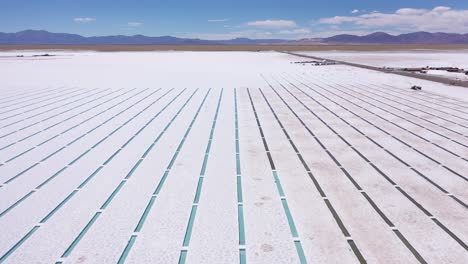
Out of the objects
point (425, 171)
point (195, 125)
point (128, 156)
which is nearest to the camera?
point (425, 171)

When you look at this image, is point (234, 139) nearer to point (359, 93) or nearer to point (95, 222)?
point (95, 222)

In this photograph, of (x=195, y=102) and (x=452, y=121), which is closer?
(x=452, y=121)

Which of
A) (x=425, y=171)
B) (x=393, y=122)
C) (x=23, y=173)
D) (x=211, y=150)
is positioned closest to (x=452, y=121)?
(x=393, y=122)

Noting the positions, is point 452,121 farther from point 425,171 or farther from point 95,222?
point 95,222

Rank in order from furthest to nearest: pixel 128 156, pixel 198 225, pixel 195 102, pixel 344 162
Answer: pixel 195 102 < pixel 128 156 < pixel 344 162 < pixel 198 225

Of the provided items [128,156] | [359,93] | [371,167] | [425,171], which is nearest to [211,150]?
[128,156]

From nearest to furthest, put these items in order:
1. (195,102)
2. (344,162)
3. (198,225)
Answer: (198,225) < (344,162) < (195,102)
